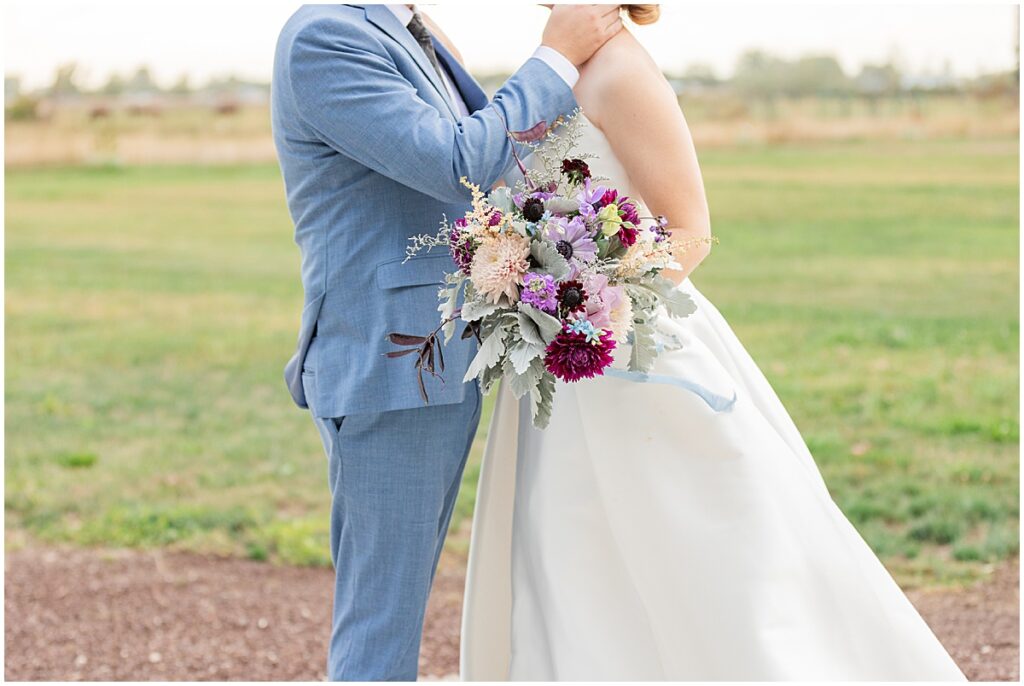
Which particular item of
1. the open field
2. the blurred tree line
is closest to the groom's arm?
the blurred tree line

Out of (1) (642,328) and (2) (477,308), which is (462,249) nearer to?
(2) (477,308)

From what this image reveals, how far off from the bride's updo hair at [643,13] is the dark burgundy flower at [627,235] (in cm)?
68

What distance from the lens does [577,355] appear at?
233 centimetres

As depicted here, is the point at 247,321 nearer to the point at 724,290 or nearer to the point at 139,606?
the point at 724,290

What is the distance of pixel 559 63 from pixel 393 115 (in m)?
0.40

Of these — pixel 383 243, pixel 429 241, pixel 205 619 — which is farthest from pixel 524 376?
pixel 205 619

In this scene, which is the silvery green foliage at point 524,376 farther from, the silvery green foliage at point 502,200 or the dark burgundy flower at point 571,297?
the silvery green foliage at point 502,200

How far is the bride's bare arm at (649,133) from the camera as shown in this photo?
2.71m

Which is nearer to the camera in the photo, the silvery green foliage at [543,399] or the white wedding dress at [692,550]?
the silvery green foliage at [543,399]

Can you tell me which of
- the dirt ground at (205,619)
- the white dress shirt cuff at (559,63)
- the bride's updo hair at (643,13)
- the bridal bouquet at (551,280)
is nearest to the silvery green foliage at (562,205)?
the bridal bouquet at (551,280)

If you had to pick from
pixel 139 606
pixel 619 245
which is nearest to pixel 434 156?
pixel 619 245

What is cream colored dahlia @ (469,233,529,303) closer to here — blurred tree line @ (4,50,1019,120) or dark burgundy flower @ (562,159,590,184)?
dark burgundy flower @ (562,159,590,184)

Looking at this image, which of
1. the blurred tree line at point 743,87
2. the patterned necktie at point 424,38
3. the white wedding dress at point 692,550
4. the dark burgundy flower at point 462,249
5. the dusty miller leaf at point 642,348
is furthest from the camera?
the blurred tree line at point 743,87

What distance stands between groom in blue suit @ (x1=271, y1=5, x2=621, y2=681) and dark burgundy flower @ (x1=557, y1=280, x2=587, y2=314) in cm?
33
